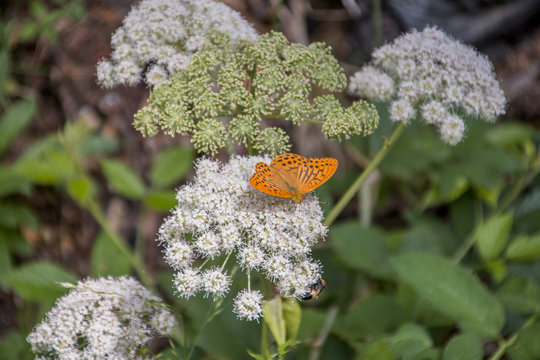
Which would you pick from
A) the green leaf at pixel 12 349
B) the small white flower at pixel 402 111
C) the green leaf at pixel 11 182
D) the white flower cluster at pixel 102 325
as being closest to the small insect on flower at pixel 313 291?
the white flower cluster at pixel 102 325

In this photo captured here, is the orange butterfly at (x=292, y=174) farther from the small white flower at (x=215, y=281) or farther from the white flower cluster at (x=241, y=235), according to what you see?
the small white flower at (x=215, y=281)

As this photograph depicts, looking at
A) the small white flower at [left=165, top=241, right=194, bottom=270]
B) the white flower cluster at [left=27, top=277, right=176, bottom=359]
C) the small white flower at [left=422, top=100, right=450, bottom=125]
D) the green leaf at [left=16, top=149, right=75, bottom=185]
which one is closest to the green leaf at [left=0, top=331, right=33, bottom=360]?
the white flower cluster at [left=27, top=277, right=176, bottom=359]

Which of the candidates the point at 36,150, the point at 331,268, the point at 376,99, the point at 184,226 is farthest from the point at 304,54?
the point at 36,150

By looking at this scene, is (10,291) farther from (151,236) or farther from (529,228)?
(529,228)

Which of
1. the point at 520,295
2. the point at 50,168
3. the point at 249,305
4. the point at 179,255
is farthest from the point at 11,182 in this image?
→ the point at 520,295

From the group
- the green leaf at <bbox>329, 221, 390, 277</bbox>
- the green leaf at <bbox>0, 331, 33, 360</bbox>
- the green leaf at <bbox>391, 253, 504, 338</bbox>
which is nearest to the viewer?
the green leaf at <bbox>391, 253, 504, 338</bbox>

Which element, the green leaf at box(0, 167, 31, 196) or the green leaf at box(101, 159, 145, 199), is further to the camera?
the green leaf at box(0, 167, 31, 196)

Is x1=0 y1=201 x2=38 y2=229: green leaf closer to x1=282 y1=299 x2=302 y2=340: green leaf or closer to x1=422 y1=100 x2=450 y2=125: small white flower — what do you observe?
x1=282 y1=299 x2=302 y2=340: green leaf
